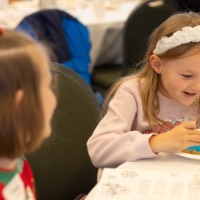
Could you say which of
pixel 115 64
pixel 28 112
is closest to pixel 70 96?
pixel 28 112

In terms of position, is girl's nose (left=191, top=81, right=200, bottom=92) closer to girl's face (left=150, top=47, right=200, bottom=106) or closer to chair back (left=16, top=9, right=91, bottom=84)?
girl's face (left=150, top=47, right=200, bottom=106)

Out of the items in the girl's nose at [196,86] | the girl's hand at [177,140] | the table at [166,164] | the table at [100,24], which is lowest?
the table at [100,24]

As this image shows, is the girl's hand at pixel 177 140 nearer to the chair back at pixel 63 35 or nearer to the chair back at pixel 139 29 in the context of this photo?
the chair back at pixel 63 35

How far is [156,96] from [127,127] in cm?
16

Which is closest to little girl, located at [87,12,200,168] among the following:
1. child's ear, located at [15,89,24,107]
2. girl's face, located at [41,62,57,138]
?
girl's face, located at [41,62,57,138]

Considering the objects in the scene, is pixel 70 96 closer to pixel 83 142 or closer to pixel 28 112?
pixel 83 142

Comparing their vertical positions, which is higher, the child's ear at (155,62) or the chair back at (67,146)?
the child's ear at (155,62)

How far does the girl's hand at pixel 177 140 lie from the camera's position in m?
1.32

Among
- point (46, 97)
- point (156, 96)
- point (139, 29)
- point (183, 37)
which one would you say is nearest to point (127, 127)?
point (156, 96)

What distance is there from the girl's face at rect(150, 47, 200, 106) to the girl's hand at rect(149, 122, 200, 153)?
0.21 metres

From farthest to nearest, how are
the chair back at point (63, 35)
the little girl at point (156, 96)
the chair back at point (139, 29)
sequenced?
the chair back at point (139, 29)
the chair back at point (63, 35)
the little girl at point (156, 96)

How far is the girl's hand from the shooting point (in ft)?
4.34

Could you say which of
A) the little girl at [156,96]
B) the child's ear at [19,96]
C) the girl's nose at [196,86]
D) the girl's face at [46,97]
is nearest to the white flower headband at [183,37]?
the little girl at [156,96]

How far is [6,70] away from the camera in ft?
2.88
